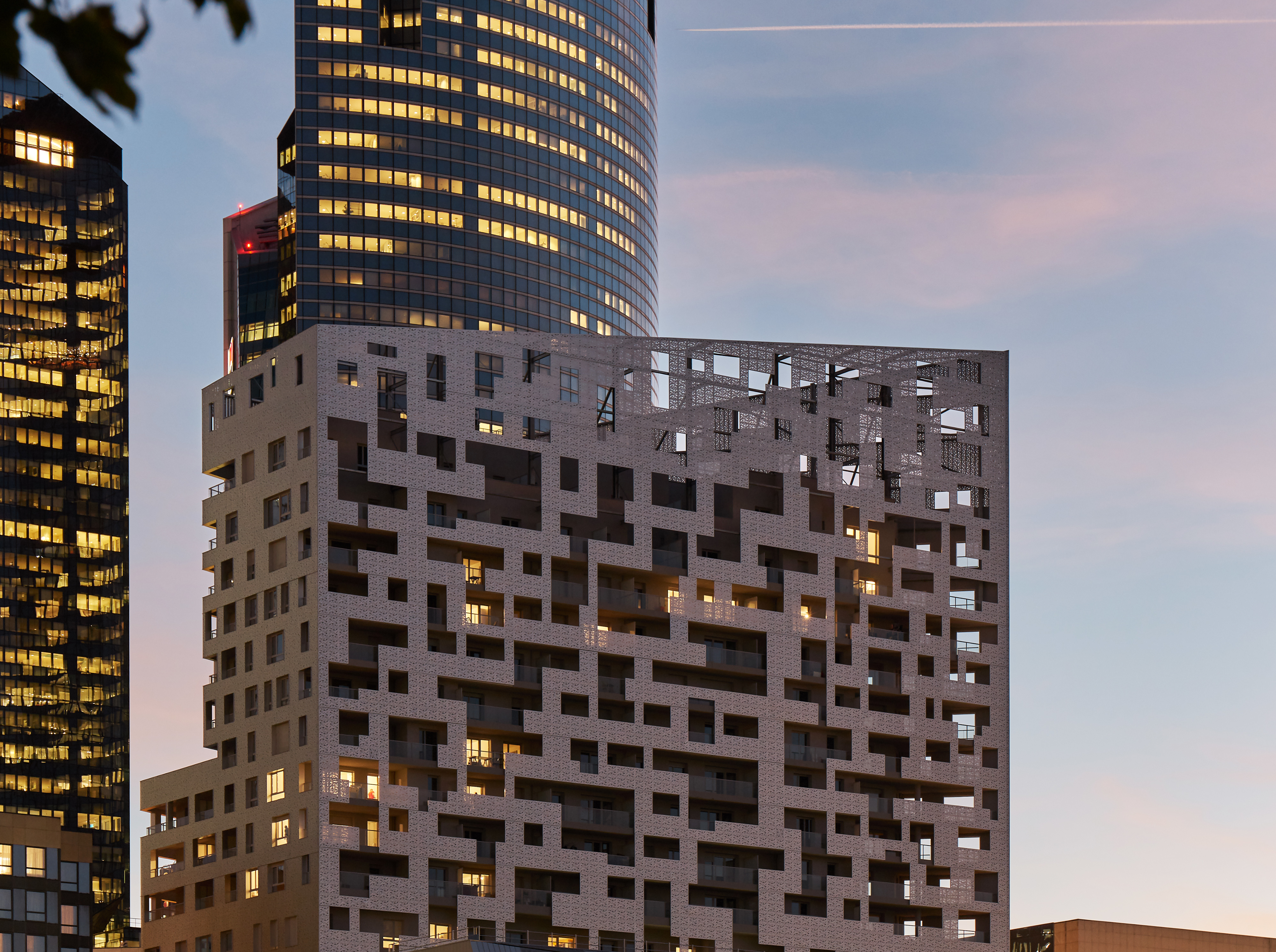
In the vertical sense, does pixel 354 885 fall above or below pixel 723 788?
below

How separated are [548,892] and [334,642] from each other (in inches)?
932

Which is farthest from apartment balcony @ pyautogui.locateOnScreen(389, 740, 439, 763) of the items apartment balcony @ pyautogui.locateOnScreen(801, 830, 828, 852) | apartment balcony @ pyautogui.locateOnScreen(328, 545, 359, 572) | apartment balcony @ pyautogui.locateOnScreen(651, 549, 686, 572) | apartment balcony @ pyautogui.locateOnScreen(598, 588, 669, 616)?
apartment balcony @ pyautogui.locateOnScreen(801, 830, 828, 852)

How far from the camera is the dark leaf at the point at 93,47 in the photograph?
10.9 metres

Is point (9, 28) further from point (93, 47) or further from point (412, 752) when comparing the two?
point (412, 752)

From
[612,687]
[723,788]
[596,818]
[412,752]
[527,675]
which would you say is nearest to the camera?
[412,752]

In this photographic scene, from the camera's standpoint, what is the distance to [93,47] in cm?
1098

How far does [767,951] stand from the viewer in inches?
6240

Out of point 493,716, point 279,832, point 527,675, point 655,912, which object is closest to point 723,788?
point 655,912

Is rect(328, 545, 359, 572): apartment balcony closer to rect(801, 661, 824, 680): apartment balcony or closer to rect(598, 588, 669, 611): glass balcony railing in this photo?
rect(598, 588, 669, 611): glass balcony railing

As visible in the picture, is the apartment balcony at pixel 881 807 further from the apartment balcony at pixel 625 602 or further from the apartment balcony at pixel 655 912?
the apartment balcony at pixel 625 602

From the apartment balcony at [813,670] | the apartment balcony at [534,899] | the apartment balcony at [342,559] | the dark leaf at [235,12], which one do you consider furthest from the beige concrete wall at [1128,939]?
the dark leaf at [235,12]

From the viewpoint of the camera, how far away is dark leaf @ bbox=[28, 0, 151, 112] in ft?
35.7

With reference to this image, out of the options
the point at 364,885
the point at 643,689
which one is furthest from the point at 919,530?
the point at 364,885

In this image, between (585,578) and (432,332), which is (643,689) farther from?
(432,332)
